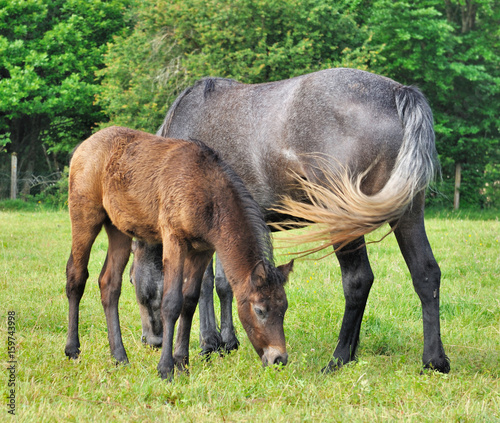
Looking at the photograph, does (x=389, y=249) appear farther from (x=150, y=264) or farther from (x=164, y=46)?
(x=164, y=46)

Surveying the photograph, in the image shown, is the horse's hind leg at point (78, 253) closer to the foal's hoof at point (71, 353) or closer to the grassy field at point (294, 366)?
the foal's hoof at point (71, 353)

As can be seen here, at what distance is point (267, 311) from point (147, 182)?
145cm

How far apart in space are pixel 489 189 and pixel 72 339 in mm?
20400

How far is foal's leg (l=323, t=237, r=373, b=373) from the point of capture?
480 cm

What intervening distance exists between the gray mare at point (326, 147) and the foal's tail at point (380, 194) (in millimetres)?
15

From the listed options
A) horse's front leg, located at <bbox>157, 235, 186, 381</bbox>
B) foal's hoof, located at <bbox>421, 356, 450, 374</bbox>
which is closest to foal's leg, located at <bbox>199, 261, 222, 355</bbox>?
horse's front leg, located at <bbox>157, 235, 186, 381</bbox>

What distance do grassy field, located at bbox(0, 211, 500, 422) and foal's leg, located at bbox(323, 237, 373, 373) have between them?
17cm

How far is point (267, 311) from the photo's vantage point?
4051 mm

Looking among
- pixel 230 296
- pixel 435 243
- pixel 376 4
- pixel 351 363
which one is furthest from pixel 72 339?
pixel 376 4

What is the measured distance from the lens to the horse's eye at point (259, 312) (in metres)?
4.05

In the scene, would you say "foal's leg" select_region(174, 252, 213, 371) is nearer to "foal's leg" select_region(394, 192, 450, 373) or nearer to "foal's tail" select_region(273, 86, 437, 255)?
"foal's tail" select_region(273, 86, 437, 255)

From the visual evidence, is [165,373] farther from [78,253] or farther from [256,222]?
[78,253]

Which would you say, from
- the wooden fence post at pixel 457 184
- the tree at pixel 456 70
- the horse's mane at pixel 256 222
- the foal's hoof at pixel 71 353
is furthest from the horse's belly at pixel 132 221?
the wooden fence post at pixel 457 184

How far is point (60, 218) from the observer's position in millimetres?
15328
